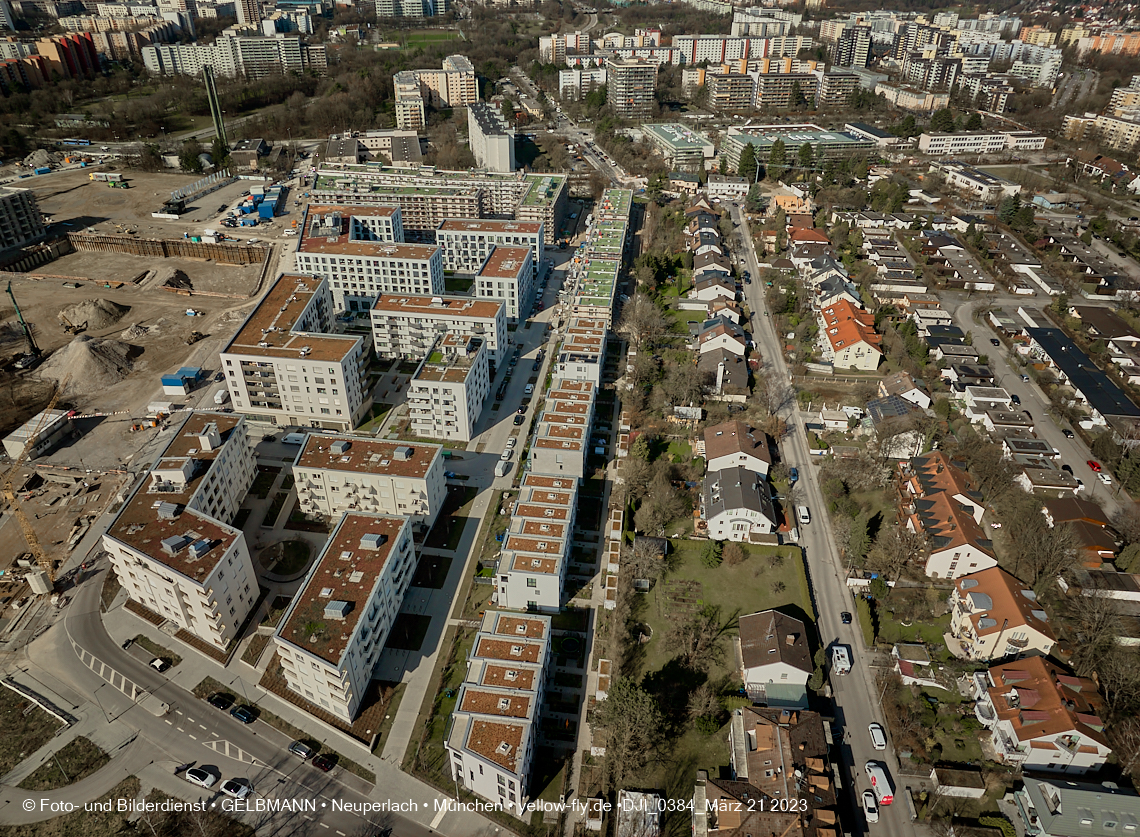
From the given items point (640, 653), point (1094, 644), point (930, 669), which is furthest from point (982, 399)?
point (640, 653)

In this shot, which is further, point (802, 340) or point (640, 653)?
point (802, 340)

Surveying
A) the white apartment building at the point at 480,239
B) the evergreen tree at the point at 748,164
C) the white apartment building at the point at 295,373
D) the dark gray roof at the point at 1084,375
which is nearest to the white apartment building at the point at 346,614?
the white apartment building at the point at 295,373

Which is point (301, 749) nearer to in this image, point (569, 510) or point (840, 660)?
point (569, 510)

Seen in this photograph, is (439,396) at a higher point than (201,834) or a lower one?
higher

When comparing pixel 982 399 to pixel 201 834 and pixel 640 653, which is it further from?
pixel 201 834

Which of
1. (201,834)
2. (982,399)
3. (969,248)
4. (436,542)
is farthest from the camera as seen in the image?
(969,248)

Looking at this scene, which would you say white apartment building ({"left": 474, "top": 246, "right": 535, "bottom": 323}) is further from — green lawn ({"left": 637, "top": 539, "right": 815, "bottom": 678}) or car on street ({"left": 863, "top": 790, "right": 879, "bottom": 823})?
car on street ({"left": 863, "top": 790, "right": 879, "bottom": 823})
